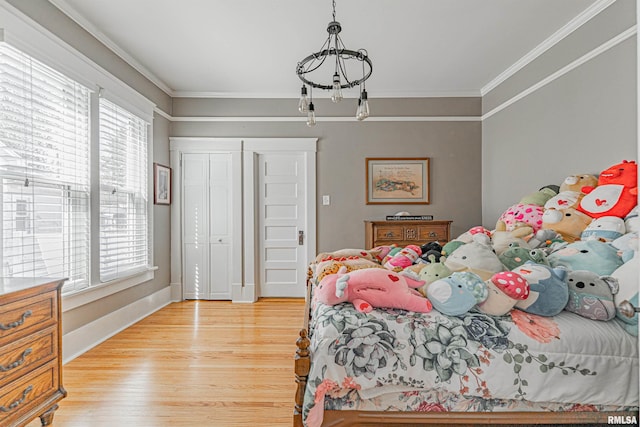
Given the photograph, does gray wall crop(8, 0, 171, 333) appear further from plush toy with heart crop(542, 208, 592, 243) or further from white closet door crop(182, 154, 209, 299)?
plush toy with heart crop(542, 208, 592, 243)

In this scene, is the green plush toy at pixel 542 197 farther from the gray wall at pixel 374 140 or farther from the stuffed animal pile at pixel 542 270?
the gray wall at pixel 374 140

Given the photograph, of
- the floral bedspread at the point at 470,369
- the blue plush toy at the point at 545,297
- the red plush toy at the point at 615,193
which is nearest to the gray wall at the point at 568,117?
the red plush toy at the point at 615,193

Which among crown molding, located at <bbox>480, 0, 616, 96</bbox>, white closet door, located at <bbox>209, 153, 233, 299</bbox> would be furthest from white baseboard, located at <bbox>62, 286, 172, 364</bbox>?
crown molding, located at <bbox>480, 0, 616, 96</bbox>

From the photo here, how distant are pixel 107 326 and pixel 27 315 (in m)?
1.70

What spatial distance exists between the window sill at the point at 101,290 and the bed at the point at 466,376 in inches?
87.4

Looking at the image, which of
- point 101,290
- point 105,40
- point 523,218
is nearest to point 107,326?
point 101,290

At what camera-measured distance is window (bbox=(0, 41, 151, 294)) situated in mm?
2234

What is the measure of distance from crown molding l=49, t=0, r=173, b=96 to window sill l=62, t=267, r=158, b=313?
2139 millimetres

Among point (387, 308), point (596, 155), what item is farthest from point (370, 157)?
point (387, 308)

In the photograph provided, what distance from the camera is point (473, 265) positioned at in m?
1.92

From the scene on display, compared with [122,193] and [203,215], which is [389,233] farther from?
[122,193]

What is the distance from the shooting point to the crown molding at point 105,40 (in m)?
2.67

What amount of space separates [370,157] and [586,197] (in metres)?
2.50

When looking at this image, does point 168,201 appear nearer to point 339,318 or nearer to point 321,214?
point 321,214
